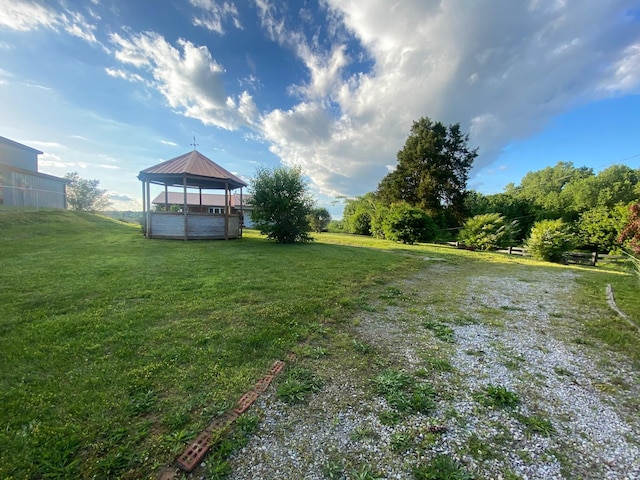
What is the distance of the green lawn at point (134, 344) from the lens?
1.73m

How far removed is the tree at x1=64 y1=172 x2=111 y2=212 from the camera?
2841cm

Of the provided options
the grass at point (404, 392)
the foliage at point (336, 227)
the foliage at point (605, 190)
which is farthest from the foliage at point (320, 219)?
the grass at point (404, 392)

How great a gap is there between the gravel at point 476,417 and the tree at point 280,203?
31.7 ft

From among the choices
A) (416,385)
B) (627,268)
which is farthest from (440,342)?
(627,268)

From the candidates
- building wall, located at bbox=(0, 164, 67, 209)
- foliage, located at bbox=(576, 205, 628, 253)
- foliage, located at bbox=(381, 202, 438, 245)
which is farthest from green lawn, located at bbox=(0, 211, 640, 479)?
foliage, located at bbox=(576, 205, 628, 253)

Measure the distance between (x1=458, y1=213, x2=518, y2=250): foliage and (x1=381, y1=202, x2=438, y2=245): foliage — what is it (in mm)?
2713

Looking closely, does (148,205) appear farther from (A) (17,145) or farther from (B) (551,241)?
(B) (551,241)

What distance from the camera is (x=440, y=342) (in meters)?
3.50

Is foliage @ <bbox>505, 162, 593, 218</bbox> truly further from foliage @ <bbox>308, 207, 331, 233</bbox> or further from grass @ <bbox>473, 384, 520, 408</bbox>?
grass @ <bbox>473, 384, 520, 408</bbox>

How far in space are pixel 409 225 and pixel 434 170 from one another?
361 inches

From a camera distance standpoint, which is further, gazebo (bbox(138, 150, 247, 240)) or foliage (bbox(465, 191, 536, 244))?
foliage (bbox(465, 191, 536, 244))

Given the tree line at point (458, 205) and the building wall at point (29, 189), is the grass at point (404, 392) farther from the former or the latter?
the building wall at point (29, 189)

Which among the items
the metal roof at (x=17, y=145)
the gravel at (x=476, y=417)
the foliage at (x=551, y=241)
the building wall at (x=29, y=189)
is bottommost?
the gravel at (x=476, y=417)

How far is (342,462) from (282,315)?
8.16ft
